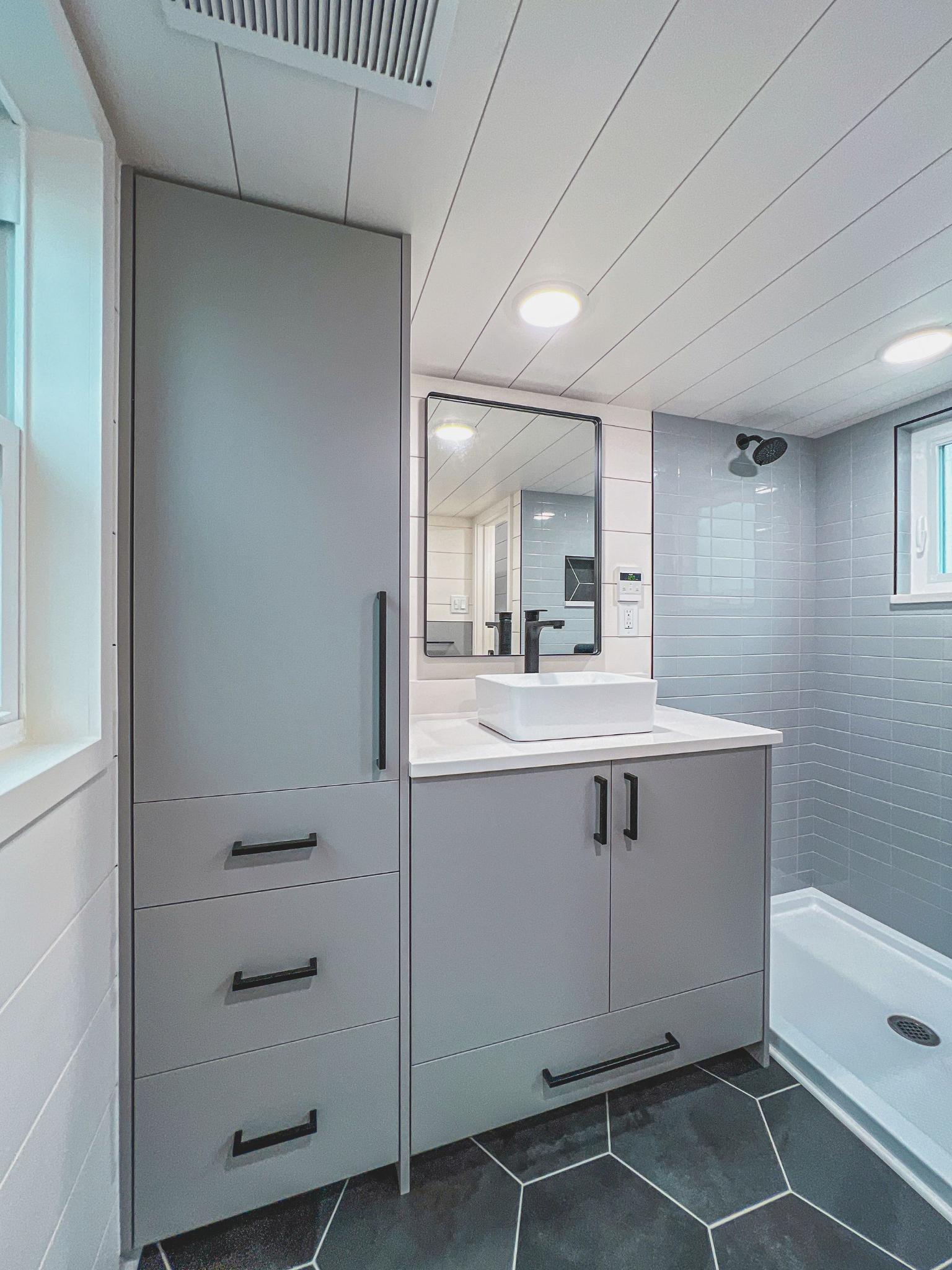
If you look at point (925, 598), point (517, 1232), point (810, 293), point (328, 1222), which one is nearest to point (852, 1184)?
point (517, 1232)

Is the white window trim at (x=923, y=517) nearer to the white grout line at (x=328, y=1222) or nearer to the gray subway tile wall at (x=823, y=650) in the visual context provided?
the gray subway tile wall at (x=823, y=650)

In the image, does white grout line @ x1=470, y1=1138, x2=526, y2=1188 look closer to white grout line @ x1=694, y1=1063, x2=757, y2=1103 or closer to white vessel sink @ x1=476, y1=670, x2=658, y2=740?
white grout line @ x1=694, y1=1063, x2=757, y2=1103

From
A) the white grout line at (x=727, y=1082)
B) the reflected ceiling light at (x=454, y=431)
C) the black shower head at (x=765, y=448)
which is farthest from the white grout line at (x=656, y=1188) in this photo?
the black shower head at (x=765, y=448)

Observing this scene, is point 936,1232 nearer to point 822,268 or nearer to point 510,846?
point 510,846

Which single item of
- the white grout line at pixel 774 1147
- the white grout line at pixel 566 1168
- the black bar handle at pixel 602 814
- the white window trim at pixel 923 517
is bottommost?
the white grout line at pixel 774 1147

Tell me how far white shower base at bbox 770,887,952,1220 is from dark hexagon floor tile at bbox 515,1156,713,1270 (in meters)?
0.58

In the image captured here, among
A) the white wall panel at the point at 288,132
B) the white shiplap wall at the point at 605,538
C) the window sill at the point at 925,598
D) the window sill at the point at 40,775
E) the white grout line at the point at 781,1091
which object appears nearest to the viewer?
the window sill at the point at 40,775

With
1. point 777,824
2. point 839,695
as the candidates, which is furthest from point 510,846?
point 839,695

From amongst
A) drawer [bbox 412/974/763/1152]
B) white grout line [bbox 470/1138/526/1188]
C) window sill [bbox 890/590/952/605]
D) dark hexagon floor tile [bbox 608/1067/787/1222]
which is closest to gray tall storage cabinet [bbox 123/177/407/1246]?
drawer [bbox 412/974/763/1152]

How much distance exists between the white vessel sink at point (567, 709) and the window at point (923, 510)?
4.66 ft

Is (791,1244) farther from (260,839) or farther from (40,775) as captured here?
(40,775)

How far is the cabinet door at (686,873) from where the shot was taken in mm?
1441

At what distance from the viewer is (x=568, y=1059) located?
140 cm

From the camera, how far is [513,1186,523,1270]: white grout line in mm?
1119
